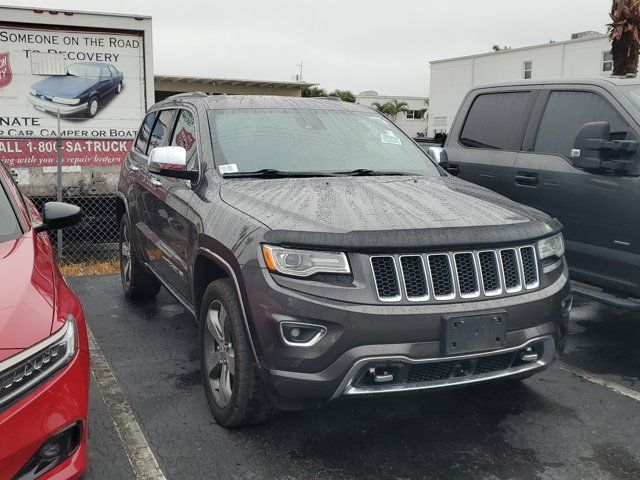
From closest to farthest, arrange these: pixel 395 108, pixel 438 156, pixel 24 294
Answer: pixel 24 294 < pixel 438 156 < pixel 395 108

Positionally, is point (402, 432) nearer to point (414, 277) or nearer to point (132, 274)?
point (414, 277)

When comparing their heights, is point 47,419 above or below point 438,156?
below

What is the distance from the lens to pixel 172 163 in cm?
392

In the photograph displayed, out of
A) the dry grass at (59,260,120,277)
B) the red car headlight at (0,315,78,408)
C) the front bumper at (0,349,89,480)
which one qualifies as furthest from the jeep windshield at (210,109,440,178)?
the dry grass at (59,260,120,277)

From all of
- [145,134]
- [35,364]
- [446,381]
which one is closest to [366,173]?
[446,381]

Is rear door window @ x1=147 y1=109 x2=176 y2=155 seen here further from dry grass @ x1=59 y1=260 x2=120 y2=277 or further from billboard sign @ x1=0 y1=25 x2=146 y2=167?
billboard sign @ x1=0 y1=25 x2=146 y2=167

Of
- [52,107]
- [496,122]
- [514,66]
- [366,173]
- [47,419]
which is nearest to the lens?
[47,419]

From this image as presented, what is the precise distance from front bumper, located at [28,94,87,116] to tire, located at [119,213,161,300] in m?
3.50

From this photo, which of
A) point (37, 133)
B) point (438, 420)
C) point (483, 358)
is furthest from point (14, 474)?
point (37, 133)

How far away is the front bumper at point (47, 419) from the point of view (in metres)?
2.24

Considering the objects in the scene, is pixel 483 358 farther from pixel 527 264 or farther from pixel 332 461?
pixel 332 461

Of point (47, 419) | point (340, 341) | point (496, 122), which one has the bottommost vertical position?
point (47, 419)

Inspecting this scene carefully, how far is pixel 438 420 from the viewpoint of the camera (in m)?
3.72

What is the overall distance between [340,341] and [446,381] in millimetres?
575
